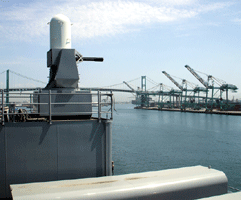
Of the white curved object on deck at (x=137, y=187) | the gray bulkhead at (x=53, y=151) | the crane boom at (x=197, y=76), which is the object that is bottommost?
the white curved object on deck at (x=137, y=187)

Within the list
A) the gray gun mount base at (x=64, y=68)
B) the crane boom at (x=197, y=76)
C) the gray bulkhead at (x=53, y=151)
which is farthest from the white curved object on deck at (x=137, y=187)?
the crane boom at (x=197, y=76)

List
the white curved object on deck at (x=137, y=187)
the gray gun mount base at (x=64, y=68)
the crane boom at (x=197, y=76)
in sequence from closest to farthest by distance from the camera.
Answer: the white curved object on deck at (x=137, y=187) → the gray gun mount base at (x=64, y=68) → the crane boom at (x=197, y=76)

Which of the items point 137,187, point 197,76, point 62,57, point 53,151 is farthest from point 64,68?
point 197,76

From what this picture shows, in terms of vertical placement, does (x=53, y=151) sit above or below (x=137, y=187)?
above

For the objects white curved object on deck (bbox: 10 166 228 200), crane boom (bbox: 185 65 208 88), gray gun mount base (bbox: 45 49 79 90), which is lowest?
white curved object on deck (bbox: 10 166 228 200)

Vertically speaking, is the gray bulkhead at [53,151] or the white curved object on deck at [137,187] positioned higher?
the gray bulkhead at [53,151]

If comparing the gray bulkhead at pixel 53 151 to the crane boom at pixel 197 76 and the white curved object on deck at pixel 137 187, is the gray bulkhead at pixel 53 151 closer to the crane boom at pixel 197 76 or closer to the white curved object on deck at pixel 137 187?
the white curved object on deck at pixel 137 187

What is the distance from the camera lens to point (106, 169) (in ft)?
29.3

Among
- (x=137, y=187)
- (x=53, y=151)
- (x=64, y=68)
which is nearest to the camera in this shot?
(x=137, y=187)

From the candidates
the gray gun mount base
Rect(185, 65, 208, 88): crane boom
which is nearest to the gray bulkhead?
the gray gun mount base

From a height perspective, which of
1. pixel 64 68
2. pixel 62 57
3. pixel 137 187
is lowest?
pixel 137 187

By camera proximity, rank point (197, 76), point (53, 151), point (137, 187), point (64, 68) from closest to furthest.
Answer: point (137, 187) < point (53, 151) < point (64, 68) < point (197, 76)

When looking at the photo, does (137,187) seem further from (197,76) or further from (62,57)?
(197,76)

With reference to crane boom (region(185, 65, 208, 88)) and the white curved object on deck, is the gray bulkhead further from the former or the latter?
crane boom (region(185, 65, 208, 88))
